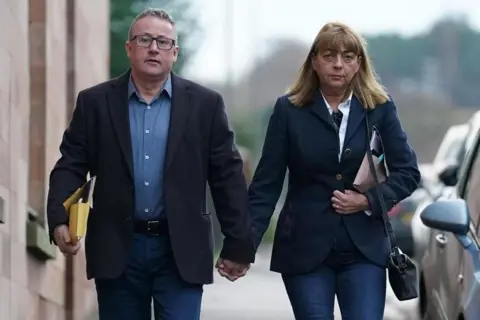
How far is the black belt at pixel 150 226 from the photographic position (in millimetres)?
6359

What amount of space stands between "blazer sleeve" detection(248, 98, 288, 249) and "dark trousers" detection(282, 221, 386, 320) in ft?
1.06

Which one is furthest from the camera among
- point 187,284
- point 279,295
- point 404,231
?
point 404,231

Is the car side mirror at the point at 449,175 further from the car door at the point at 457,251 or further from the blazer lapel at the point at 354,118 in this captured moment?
the blazer lapel at the point at 354,118

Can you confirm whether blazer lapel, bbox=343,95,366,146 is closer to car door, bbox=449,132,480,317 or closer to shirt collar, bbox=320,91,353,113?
shirt collar, bbox=320,91,353,113

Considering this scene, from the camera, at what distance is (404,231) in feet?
55.9

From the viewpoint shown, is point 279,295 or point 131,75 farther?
point 279,295

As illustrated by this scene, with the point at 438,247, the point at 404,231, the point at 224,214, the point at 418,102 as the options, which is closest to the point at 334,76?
the point at 224,214

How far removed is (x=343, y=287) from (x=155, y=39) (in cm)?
138

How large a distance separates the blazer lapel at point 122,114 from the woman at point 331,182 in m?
0.75

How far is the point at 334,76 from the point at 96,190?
1182 millimetres

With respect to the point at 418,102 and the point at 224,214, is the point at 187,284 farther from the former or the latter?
the point at 418,102

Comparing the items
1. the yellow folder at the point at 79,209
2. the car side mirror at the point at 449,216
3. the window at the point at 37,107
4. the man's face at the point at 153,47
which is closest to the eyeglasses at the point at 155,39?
the man's face at the point at 153,47

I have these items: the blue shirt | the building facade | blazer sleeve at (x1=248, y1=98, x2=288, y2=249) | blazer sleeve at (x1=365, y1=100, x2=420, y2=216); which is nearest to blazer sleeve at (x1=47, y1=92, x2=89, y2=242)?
the blue shirt

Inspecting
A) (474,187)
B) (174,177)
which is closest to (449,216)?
(474,187)
